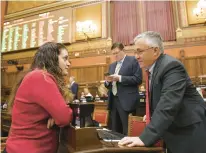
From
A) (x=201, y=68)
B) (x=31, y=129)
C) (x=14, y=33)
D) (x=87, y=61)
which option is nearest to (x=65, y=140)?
(x=31, y=129)

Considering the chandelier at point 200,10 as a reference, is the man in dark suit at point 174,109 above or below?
below

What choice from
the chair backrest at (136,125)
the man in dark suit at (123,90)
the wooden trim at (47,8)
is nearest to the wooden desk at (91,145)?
the chair backrest at (136,125)

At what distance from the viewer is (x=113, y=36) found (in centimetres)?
670

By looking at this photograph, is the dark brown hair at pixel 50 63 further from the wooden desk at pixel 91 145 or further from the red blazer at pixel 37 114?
the wooden desk at pixel 91 145

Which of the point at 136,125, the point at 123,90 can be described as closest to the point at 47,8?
the point at 123,90

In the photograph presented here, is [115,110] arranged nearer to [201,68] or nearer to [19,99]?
[19,99]

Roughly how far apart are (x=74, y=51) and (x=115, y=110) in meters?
5.03

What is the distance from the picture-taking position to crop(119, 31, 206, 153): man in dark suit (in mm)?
983

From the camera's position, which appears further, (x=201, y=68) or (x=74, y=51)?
(x=74, y=51)

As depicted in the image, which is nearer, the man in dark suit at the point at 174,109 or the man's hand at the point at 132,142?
the man's hand at the point at 132,142

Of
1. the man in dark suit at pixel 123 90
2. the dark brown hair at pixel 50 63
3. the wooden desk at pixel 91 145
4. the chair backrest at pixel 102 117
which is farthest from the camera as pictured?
the chair backrest at pixel 102 117

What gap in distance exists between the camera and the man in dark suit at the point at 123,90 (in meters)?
2.33

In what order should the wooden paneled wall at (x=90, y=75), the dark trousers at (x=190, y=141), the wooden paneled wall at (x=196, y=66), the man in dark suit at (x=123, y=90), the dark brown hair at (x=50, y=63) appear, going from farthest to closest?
the wooden paneled wall at (x=90, y=75) → the wooden paneled wall at (x=196, y=66) → the man in dark suit at (x=123, y=90) → the dark brown hair at (x=50, y=63) → the dark trousers at (x=190, y=141)

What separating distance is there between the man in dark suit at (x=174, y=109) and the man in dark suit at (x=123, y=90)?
1.08m
